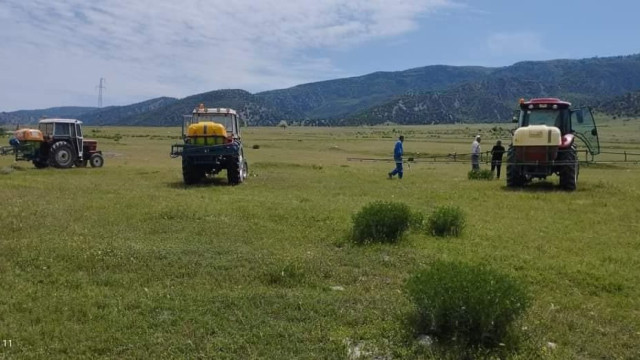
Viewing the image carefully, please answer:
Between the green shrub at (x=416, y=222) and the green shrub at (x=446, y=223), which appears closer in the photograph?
the green shrub at (x=446, y=223)

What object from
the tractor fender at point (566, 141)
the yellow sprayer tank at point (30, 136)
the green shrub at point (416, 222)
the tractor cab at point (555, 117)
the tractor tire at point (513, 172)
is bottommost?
the green shrub at point (416, 222)

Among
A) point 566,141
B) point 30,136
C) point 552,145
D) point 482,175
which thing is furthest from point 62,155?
point 566,141

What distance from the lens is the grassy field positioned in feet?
20.1

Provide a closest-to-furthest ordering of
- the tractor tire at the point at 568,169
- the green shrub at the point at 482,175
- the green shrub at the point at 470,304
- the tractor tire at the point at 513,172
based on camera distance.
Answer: the green shrub at the point at 470,304 → the tractor tire at the point at 568,169 → the tractor tire at the point at 513,172 → the green shrub at the point at 482,175

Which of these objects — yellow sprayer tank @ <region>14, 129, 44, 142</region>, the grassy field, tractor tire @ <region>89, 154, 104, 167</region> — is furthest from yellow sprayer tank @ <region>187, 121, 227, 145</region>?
tractor tire @ <region>89, 154, 104, 167</region>

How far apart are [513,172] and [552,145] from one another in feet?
5.17

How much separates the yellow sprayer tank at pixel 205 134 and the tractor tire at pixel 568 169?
11899mm

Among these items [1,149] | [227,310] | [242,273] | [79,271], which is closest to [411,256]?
[242,273]

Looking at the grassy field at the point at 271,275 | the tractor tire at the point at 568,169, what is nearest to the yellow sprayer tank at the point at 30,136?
the grassy field at the point at 271,275

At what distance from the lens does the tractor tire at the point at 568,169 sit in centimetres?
1886

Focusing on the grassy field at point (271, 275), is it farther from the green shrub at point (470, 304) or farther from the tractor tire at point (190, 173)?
the tractor tire at point (190, 173)

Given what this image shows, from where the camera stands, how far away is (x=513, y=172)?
19.8 metres

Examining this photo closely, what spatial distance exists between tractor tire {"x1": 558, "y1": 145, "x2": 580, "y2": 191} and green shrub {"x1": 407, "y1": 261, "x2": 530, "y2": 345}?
46.2ft

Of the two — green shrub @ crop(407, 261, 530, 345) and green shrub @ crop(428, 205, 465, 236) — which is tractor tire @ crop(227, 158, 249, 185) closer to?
green shrub @ crop(428, 205, 465, 236)
